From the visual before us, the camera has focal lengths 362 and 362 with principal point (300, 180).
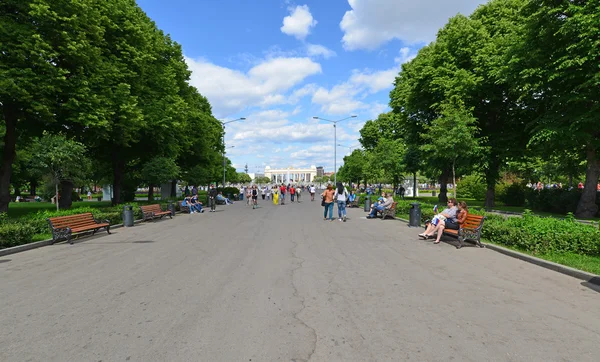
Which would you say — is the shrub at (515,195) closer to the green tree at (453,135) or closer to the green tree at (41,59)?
the green tree at (453,135)

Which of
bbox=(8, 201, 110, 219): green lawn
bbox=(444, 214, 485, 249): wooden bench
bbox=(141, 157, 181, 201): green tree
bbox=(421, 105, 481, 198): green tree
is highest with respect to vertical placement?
bbox=(421, 105, 481, 198): green tree

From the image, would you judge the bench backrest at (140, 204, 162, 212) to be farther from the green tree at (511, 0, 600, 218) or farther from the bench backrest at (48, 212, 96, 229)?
the green tree at (511, 0, 600, 218)

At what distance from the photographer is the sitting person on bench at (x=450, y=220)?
1077 cm

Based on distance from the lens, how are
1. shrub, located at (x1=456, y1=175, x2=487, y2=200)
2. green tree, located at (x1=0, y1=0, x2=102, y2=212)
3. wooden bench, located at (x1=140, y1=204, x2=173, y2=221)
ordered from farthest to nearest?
shrub, located at (x1=456, y1=175, x2=487, y2=200)
wooden bench, located at (x1=140, y1=204, x2=173, y2=221)
green tree, located at (x1=0, y1=0, x2=102, y2=212)

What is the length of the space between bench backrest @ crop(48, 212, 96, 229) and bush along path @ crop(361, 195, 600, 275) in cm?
1285

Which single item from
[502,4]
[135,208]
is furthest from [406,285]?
[502,4]

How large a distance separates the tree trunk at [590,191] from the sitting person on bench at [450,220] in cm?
1161

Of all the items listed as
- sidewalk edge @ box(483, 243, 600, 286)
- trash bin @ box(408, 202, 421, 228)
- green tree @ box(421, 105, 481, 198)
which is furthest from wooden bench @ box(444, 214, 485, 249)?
green tree @ box(421, 105, 481, 198)

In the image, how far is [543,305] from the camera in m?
5.09

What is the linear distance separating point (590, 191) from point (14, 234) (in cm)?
2391

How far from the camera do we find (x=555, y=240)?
8.38 m

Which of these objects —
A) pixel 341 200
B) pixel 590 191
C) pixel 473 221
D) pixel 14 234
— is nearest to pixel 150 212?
pixel 14 234

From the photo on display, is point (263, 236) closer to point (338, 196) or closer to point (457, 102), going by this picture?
point (338, 196)

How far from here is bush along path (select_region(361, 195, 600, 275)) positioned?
300 inches
